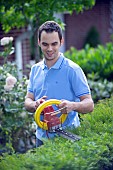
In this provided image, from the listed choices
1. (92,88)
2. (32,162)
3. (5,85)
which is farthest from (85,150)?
(92,88)

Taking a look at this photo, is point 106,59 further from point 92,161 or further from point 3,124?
point 92,161

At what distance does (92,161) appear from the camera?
287 centimetres

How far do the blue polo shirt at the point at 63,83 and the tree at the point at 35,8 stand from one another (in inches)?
93.1

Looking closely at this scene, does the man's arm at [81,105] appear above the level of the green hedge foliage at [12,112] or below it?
above

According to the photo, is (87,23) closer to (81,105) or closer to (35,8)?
(35,8)

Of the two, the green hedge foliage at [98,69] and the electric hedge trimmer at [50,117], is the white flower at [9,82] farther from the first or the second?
the green hedge foliage at [98,69]

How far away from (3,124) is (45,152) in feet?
9.14

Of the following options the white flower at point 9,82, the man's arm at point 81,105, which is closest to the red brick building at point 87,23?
the white flower at point 9,82

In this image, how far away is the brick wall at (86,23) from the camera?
1709cm

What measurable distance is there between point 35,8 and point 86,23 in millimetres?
11409

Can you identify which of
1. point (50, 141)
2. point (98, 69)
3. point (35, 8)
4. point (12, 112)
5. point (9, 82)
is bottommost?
point (12, 112)

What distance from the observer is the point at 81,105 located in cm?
364

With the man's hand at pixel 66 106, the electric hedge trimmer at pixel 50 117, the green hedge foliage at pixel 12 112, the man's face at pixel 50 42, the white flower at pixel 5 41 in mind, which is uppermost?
the man's face at pixel 50 42

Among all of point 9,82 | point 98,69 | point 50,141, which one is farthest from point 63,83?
point 98,69
